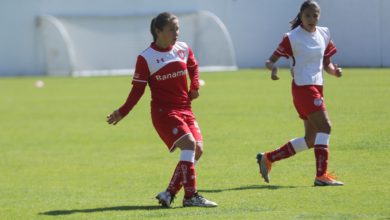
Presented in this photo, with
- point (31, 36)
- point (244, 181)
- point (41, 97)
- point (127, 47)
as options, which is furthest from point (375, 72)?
point (244, 181)

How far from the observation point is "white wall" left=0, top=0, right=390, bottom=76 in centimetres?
3462

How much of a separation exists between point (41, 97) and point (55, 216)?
18.2 m

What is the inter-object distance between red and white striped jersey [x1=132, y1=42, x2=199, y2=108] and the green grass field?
105cm

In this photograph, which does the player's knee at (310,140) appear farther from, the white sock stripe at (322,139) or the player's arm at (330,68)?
the player's arm at (330,68)

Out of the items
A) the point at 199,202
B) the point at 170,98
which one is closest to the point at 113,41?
the point at 170,98

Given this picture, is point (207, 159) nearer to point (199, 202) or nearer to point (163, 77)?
point (163, 77)

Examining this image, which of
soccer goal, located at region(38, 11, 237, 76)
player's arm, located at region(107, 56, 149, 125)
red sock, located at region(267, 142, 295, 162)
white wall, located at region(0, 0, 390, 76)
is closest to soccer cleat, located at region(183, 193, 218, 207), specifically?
player's arm, located at region(107, 56, 149, 125)

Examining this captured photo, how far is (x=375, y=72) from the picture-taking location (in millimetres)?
30141

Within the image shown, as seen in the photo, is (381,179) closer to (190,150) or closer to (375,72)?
(190,150)

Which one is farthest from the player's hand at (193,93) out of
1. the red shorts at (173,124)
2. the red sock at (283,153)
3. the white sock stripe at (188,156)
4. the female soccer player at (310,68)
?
the red sock at (283,153)

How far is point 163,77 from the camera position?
8.50m

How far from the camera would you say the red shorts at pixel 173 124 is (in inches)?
332

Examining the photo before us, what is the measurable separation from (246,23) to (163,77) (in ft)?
110

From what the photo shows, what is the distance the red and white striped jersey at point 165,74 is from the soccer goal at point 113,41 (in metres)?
30.3
